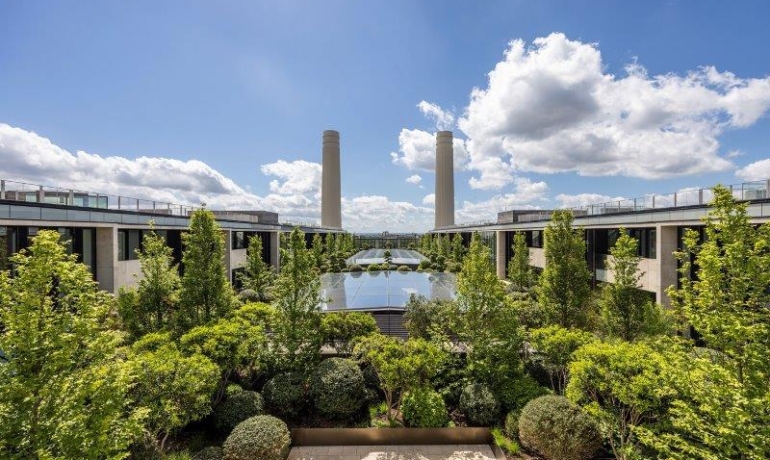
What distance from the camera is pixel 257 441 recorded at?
11258 mm

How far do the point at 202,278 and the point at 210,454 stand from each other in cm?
752

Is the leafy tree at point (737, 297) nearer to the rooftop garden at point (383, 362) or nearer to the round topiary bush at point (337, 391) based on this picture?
the rooftop garden at point (383, 362)

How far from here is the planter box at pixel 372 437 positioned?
1288 cm

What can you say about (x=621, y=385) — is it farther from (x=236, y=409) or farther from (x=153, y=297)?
Answer: (x=153, y=297)

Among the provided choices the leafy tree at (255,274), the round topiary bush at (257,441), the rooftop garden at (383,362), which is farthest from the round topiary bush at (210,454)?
the leafy tree at (255,274)

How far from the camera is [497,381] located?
14.5 m

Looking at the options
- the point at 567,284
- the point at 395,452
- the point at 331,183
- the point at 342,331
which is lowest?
the point at 395,452

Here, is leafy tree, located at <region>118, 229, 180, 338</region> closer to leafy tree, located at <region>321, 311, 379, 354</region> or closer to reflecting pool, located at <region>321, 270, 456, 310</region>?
leafy tree, located at <region>321, 311, 379, 354</region>

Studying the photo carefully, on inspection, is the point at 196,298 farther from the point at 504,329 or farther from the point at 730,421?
the point at 730,421

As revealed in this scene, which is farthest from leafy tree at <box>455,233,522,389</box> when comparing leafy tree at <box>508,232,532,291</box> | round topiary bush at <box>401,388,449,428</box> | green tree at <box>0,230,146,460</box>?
leafy tree at <box>508,232,532,291</box>

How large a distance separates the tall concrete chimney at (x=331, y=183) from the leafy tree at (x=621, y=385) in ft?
368

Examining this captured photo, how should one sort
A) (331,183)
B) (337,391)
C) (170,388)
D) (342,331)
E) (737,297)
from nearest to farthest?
(737,297)
(170,388)
(337,391)
(342,331)
(331,183)

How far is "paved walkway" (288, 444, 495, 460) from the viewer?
1211cm

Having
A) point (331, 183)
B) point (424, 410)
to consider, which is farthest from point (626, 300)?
point (331, 183)
